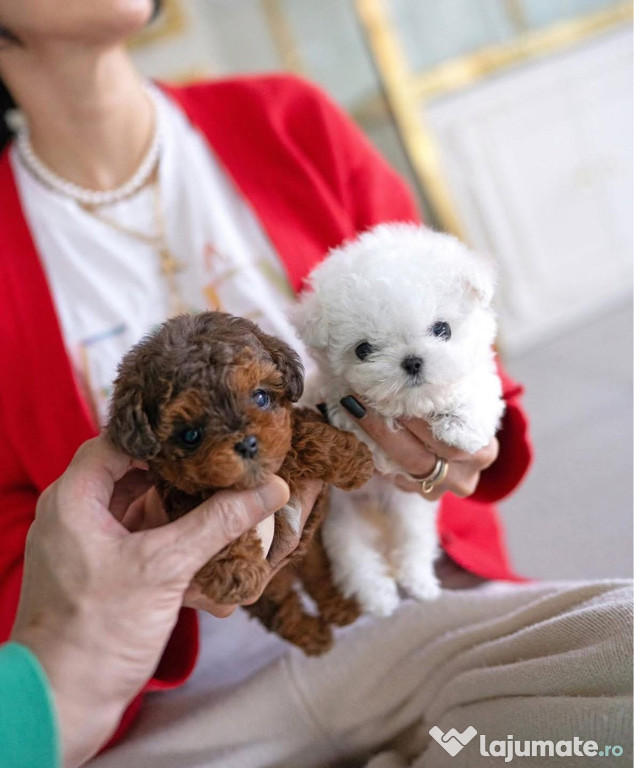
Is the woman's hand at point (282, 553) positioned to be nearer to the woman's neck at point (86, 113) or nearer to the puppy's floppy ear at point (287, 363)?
the puppy's floppy ear at point (287, 363)

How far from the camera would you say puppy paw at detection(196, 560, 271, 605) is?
64 cm

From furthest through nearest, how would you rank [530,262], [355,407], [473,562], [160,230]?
[530,262] < [160,230] < [473,562] < [355,407]

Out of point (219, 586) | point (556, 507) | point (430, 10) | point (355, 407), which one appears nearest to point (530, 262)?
point (430, 10)

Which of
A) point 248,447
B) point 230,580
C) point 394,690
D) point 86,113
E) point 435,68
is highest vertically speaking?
point 86,113

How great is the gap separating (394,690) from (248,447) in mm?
515

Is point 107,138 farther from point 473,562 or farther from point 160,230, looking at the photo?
point 473,562

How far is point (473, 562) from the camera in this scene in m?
1.06

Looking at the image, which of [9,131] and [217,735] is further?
[9,131]

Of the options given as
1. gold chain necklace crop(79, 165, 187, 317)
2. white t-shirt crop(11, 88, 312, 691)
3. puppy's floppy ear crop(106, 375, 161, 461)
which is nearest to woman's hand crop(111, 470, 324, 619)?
puppy's floppy ear crop(106, 375, 161, 461)

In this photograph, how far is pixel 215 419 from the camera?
623 millimetres

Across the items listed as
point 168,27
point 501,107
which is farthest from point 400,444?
point 168,27

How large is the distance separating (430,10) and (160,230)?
2.20 m

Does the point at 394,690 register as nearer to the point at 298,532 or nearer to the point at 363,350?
the point at 298,532

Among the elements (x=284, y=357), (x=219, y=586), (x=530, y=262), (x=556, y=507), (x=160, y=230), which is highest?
(x=160, y=230)
